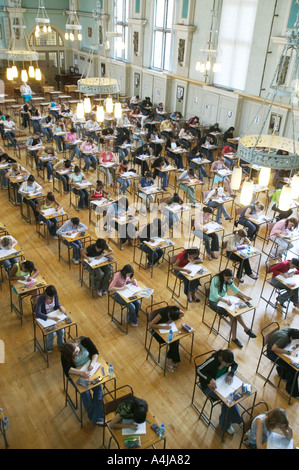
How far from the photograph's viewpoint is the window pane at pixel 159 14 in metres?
19.1

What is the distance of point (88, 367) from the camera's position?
560cm

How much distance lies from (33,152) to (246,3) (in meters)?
9.55

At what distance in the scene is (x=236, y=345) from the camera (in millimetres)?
7375

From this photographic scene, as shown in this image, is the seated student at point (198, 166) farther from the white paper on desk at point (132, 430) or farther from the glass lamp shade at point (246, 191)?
the white paper on desk at point (132, 430)

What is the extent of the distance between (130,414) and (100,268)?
3859mm

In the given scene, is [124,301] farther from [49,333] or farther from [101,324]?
[49,333]

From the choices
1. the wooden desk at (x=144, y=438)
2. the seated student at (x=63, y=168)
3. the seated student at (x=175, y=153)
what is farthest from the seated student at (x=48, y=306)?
the seated student at (x=175, y=153)

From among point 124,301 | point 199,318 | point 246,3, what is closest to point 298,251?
point 199,318

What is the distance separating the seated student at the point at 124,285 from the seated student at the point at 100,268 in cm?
82

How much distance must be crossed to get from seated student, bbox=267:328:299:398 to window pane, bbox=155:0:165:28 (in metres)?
17.5

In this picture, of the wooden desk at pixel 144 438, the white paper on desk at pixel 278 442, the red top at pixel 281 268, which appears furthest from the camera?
the red top at pixel 281 268

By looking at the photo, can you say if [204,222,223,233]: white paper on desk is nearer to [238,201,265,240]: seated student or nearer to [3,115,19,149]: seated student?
[238,201,265,240]: seated student

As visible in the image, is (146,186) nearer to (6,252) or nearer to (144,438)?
(6,252)

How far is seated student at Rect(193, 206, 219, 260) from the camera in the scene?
371 inches
